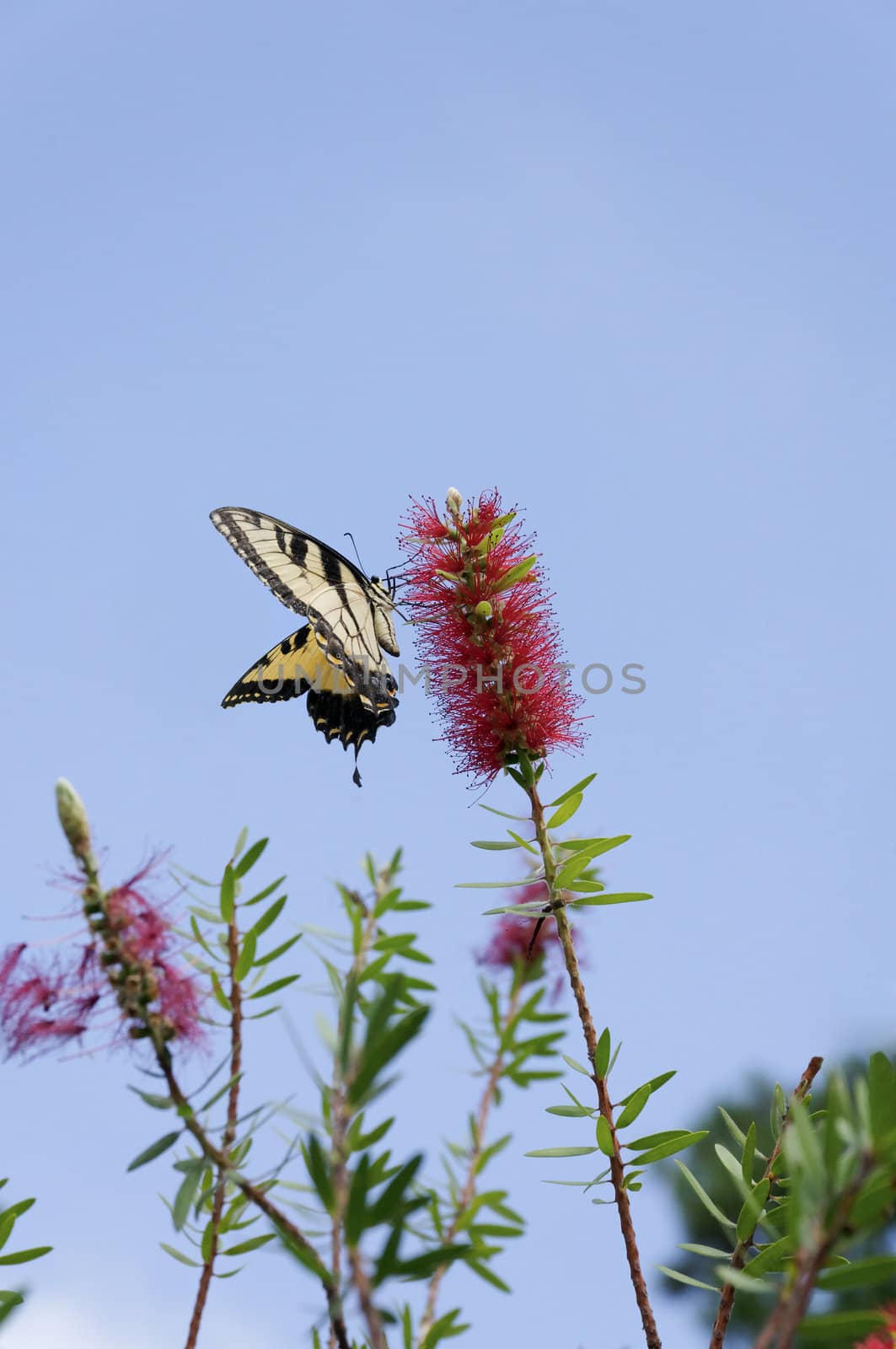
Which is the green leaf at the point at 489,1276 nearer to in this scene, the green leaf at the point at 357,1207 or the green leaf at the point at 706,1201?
the green leaf at the point at 706,1201

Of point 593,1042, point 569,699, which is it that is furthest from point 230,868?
point 569,699

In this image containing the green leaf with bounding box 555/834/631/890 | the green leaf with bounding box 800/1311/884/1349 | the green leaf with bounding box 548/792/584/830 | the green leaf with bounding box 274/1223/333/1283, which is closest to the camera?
the green leaf with bounding box 274/1223/333/1283

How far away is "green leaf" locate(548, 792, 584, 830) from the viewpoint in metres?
2.41

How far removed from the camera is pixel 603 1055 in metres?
2.05

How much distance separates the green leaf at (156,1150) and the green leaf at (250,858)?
51cm

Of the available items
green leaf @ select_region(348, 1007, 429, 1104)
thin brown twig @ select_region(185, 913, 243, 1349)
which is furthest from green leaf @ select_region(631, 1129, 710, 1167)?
green leaf @ select_region(348, 1007, 429, 1104)

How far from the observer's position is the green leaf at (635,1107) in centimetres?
195

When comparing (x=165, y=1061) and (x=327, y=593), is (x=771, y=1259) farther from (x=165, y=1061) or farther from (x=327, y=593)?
(x=327, y=593)

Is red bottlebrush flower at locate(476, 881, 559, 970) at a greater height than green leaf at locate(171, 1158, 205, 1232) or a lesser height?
greater

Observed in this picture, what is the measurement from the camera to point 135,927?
1426 millimetres

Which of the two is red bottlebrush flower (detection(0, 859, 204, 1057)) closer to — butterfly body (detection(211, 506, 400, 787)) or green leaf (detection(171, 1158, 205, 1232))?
green leaf (detection(171, 1158, 205, 1232))

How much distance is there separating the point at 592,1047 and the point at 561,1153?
0.19 meters

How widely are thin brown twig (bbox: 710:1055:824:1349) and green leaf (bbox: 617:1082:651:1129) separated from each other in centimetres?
22

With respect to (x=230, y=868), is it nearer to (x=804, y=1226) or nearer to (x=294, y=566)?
(x=804, y=1226)
